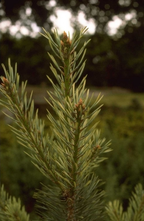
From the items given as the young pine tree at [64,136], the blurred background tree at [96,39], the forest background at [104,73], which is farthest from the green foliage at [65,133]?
the blurred background tree at [96,39]

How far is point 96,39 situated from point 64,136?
39.3 feet

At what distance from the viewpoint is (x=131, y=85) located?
57.2 ft

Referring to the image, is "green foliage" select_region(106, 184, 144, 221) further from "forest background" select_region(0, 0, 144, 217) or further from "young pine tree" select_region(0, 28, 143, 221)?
"forest background" select_region(0, 0, 144, 217)

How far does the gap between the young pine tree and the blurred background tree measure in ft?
20.2

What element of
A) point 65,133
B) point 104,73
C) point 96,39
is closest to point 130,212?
point 65,133

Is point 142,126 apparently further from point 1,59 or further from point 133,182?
point 1,59

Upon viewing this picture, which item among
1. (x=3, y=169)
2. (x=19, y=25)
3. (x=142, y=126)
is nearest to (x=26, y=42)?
(x=19, y=25)

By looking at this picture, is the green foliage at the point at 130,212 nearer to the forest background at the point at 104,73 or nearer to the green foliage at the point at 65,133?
the green foliage at the point at 65,133

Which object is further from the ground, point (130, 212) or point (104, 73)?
point (130, 212)

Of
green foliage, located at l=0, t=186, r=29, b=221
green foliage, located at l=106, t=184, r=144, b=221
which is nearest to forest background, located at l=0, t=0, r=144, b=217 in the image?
green foliage, located at l=106, t=184, r=144, b=221

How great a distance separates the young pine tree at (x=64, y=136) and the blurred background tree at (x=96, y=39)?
20.2 ft

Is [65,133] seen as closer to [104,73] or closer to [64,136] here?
[64,136]

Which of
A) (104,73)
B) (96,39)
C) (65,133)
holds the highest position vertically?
(96,39)

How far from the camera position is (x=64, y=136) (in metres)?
0.74
